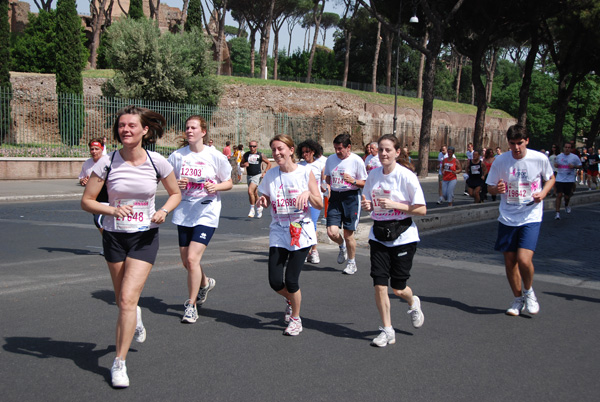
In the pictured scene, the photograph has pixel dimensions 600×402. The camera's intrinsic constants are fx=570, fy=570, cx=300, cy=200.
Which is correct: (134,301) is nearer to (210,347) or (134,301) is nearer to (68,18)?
(210,347)

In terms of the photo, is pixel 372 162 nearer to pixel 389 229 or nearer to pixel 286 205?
pixel 286 205

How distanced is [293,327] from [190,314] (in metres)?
0.96

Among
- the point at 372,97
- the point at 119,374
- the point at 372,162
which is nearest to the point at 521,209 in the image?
the point at 372,162

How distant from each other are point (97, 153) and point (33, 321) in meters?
4.32

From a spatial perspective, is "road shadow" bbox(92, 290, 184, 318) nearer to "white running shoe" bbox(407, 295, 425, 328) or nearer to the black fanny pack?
the black fanny pack

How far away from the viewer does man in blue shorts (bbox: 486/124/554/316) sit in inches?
225

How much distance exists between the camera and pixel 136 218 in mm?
3900

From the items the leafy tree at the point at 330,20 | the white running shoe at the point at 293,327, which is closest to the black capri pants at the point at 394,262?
the white running shoe at the point at 293,327

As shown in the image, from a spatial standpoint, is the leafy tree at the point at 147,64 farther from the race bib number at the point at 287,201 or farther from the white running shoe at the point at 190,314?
the race bib number at the point at 287,201

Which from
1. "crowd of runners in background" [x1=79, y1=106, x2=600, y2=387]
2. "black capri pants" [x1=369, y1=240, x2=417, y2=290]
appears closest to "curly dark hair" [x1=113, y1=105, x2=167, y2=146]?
"crowd of runners in background" [x1=79, y1=106, x2=600, y2=387]

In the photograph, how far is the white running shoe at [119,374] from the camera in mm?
3633

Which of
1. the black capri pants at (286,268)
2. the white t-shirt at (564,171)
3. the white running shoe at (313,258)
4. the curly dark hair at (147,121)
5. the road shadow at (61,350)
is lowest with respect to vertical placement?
the white running shoe at (313,258)

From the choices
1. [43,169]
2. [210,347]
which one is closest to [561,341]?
[210,347]

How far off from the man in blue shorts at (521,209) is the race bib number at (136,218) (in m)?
3.60
